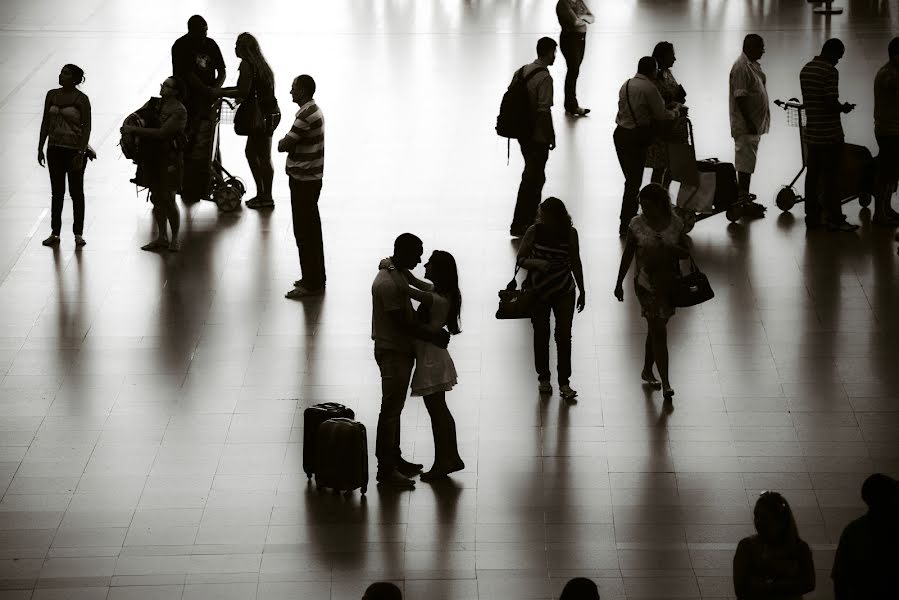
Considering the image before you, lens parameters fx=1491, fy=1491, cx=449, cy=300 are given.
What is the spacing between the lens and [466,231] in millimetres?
15211

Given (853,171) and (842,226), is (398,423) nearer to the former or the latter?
(842,226)

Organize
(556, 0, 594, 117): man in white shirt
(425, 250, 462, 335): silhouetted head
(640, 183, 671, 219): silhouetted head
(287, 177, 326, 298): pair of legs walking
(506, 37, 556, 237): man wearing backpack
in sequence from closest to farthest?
(425, 250, 462, 335): silhouetted head, (640, 183, 671, 219): silhouetted head, (287, 177, 326, 298): pair of legs walking, (506, 37, 556, 237): man wearing backpack, (556, 0, 594, 117): man in white shirt

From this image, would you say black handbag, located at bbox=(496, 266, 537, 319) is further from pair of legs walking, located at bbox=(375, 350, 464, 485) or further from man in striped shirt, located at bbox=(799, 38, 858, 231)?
man in striped shirt, located at bbox=(799, 38, 858, 231)

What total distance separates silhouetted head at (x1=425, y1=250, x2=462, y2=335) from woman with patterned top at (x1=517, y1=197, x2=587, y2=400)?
134 centimetres

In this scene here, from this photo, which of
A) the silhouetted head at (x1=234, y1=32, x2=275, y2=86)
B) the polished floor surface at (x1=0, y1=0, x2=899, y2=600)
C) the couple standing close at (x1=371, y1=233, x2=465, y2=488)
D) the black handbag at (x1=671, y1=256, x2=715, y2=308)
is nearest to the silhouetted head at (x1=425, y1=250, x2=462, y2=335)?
the couple standing close at (x1=371, y1=233, x2=465, y2=488)

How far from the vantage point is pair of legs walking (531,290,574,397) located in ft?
36.6

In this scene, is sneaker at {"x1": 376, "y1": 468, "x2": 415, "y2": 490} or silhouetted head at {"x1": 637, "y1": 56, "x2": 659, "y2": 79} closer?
sneaker at {"x1": 376, "y1": 468, "x2": 415, "y2": 490}

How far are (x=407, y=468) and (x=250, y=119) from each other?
6923mm

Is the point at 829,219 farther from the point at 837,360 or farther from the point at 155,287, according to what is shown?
the point at 155,287

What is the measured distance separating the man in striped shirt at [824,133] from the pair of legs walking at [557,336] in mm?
4916

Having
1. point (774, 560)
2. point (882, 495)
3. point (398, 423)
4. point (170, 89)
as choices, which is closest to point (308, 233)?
point (170, 89)

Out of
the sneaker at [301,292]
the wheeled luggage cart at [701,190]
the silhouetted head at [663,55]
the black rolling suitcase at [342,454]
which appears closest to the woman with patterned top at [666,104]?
the silhouetted head at [663,55]

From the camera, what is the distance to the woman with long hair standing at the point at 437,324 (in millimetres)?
9688

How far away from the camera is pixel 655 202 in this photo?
1095 centimetres
